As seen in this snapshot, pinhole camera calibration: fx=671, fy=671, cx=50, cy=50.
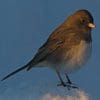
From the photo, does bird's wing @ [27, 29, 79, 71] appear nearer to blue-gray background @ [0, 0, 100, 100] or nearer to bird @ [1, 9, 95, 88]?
bird @ [1, 9, 95, 88]

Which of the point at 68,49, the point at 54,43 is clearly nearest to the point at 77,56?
the point at 68,49

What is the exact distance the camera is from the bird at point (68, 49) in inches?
113

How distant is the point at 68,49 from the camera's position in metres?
2.92

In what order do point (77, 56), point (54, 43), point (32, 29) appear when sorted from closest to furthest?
point (77, 56), point (54, 43), point (32, 29)

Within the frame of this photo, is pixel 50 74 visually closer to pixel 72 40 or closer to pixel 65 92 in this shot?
pixel 72 40

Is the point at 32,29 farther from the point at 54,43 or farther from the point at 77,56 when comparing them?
the point at 77,56

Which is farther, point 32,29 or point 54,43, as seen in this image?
point 32,29

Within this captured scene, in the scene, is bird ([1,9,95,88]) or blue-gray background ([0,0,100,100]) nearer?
bird ([1,9,95,88])

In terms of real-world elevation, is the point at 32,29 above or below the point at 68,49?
above

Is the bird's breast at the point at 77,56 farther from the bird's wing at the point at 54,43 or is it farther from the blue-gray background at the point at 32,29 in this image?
the blue-gray background at the point at 32,29

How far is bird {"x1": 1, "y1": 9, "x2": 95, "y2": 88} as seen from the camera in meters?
2.88

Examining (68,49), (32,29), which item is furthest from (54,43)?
(32,29)

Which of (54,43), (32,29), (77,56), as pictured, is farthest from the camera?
(32,29)

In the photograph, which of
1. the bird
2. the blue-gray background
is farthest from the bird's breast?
the blue-gray background
